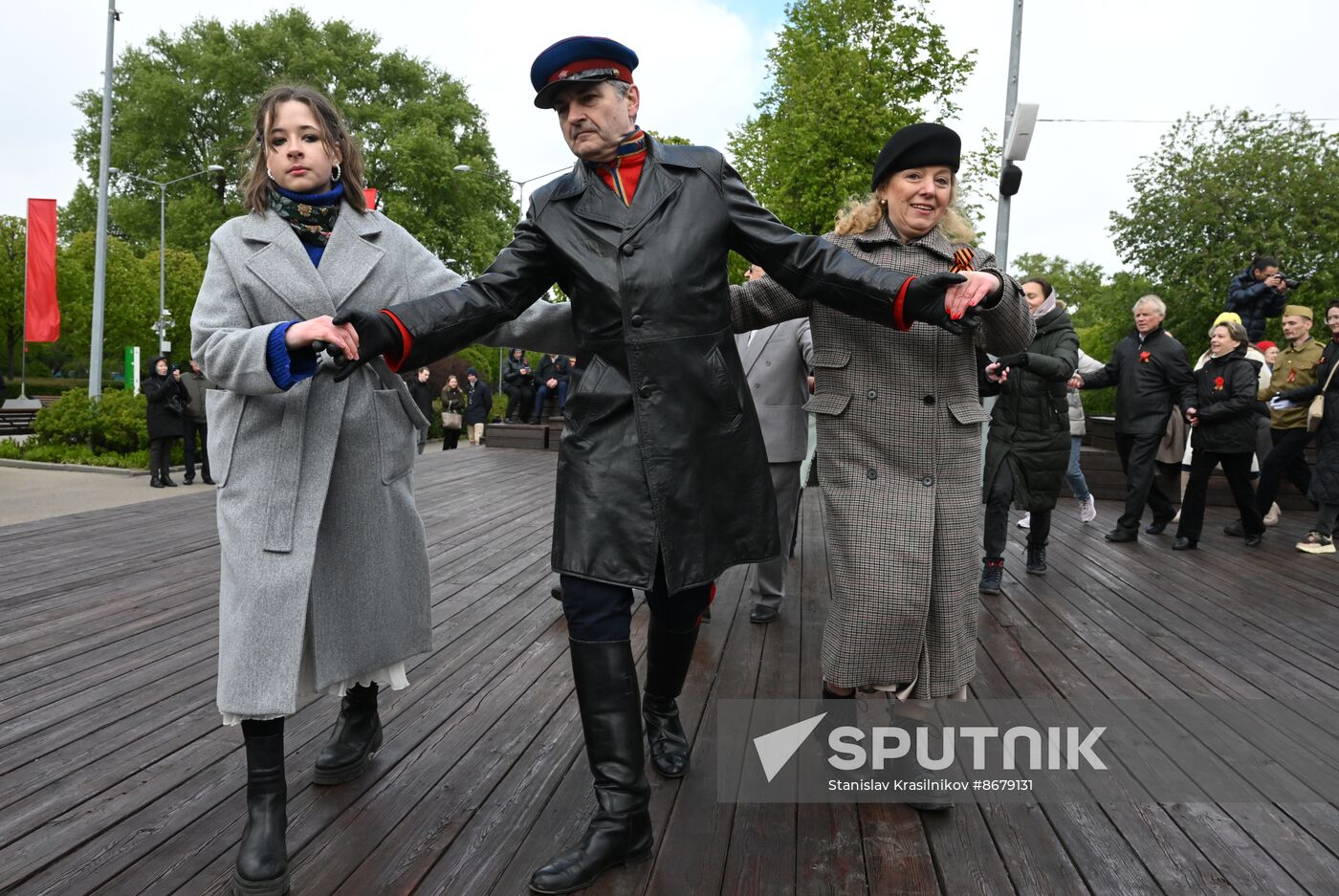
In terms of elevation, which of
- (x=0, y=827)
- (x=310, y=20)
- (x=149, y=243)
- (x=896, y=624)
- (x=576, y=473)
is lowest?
(x=0, y=827)

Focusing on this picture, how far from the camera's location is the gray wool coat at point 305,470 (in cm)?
252

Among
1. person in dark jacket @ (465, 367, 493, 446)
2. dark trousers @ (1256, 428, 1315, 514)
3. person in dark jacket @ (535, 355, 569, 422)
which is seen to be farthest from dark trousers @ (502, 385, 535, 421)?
dark trousers @ (1256, 428, 1315, 514)

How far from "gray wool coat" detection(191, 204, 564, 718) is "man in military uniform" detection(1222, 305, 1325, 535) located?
26.0 feet

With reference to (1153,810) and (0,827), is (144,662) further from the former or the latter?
(1153,810)

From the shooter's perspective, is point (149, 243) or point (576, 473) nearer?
point (576, 473)

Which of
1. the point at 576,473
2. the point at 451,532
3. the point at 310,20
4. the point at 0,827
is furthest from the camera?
the point at 310,20

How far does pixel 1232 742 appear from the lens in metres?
3.62

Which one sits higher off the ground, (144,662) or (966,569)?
(966,569)

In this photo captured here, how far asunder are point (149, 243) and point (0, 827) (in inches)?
1673

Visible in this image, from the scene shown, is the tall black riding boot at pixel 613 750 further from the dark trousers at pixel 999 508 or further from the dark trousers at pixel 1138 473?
the dark trousers at pixel 1138 473

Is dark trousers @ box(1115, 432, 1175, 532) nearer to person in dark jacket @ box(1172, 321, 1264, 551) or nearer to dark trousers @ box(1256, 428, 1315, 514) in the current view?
person in dark jacket @ box(1172, 321, 1264, 551)

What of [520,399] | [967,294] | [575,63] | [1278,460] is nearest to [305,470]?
[575,63]

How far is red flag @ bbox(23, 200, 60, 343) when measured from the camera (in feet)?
59.6

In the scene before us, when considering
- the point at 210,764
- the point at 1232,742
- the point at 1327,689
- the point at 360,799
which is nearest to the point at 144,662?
the point at 210,764
